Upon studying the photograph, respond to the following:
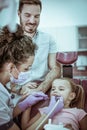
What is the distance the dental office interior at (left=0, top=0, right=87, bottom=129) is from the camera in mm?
1843

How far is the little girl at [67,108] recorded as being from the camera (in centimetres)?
176

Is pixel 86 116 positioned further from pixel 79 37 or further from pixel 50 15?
pixel 50 15

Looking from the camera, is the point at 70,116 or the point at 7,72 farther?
the point at 7,72

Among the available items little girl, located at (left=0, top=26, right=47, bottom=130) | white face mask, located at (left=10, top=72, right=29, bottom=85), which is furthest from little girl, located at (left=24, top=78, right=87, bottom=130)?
white face mask, located at (left=10, top=72, right=29, bottom=85)

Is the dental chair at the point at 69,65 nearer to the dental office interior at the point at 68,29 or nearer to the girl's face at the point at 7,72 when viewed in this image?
the dental office interior at the point at 68,29

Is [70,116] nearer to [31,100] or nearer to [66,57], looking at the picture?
[31,100]

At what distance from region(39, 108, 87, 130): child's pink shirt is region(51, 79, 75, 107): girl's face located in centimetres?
7

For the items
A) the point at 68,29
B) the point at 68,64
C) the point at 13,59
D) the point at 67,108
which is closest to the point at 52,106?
the point at 67,108

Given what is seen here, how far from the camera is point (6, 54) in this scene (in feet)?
6.17

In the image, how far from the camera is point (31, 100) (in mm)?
1833

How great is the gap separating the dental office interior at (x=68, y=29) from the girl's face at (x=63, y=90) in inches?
2.7

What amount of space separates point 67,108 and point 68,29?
596 millimetres

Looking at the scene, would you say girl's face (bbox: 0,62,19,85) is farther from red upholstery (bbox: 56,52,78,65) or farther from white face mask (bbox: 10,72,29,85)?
red upholstery (bbox: 56,52,78,65)

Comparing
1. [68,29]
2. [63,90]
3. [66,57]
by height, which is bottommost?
[63,90]
